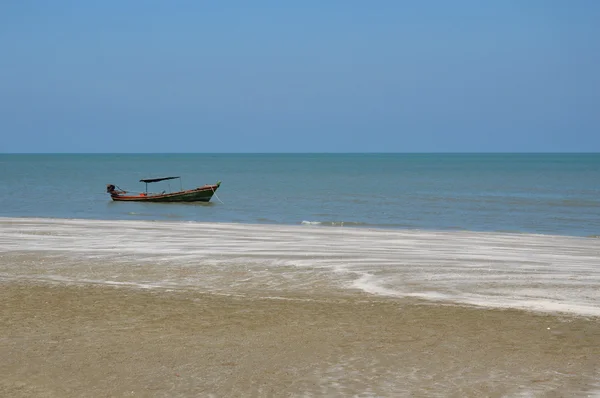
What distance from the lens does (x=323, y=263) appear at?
19047 millimetres

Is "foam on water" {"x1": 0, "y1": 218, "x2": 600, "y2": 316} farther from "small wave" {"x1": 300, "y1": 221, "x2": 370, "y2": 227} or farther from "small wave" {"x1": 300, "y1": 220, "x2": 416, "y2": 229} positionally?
"small wave" {"x1": 300, "y1": 221, "x2": 370, "y2": 227}

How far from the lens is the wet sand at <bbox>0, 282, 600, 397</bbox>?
9.27m

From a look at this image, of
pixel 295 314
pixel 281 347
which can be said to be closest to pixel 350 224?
pixel 295 314

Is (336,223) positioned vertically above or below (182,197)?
below

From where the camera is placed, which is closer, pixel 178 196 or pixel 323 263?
pixel 323 263

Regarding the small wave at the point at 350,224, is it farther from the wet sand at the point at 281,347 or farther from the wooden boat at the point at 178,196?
the wet sand at the point at 281,347

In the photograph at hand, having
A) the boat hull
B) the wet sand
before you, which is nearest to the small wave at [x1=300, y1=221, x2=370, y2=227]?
the boat hull

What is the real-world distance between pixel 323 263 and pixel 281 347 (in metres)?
8.07

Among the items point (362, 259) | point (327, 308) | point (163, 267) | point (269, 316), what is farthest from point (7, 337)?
point (362, 259)

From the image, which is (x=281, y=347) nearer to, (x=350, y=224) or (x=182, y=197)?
(x=350, y=224)

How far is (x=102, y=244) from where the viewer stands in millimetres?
22812

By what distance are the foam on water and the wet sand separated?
4.36 ft

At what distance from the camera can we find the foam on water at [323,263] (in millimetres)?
15492

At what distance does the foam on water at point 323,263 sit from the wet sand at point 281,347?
1330mm
